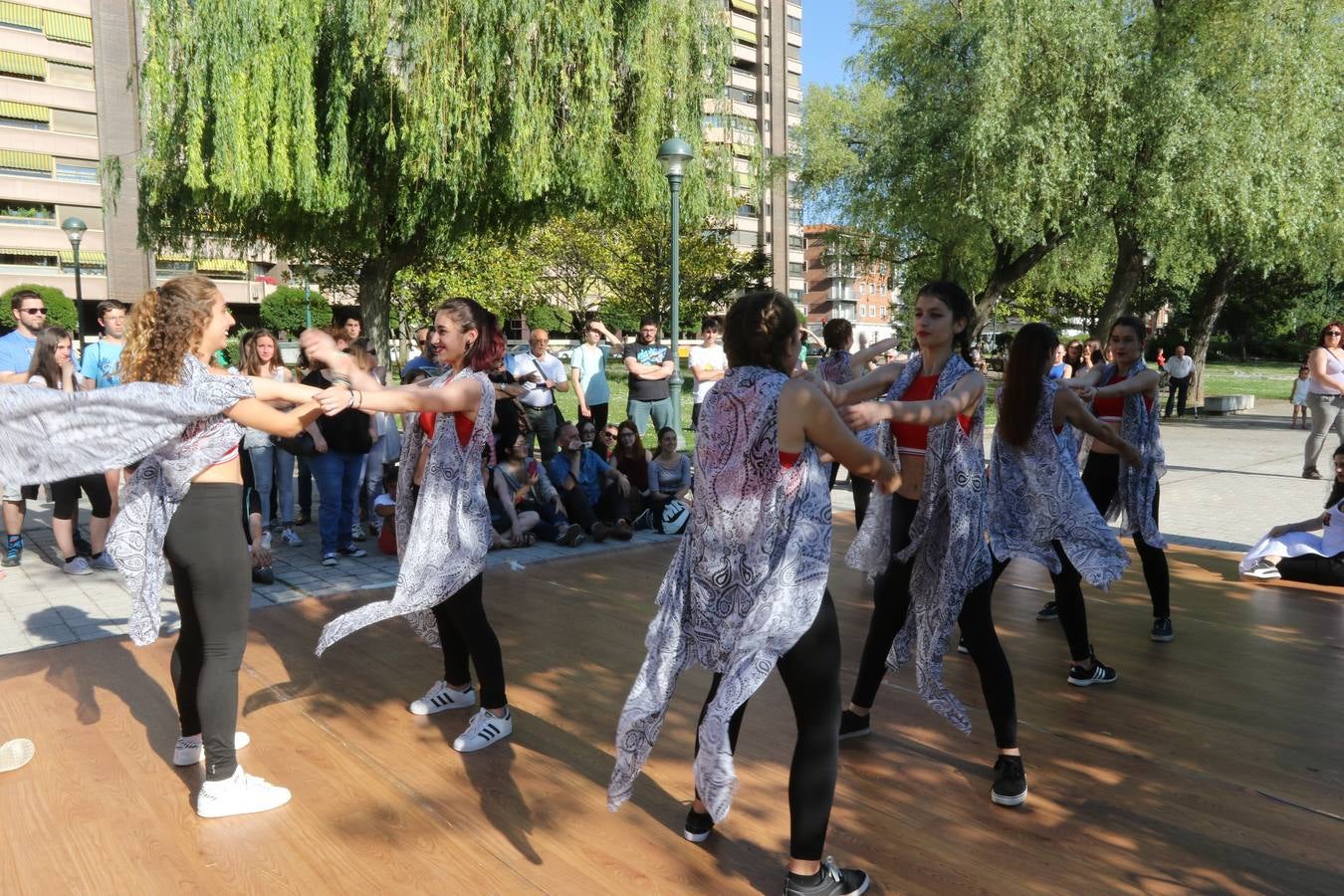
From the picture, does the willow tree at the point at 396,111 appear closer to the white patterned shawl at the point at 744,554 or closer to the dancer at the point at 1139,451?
the dancer at the point at 1139,451

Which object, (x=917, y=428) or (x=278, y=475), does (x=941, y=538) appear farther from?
(x=278, y=475)

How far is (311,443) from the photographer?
7.60 metres

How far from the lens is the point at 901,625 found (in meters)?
3.97

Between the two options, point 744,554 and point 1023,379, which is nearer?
point 744,554

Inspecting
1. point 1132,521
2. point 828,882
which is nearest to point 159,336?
point 828,882

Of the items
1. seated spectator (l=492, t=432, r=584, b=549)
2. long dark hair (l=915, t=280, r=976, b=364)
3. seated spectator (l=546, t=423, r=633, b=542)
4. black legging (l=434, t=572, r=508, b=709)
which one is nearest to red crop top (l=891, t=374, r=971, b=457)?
long dark hair (l=915, t=280, r=976, b=364)

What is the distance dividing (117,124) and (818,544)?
2256 inches

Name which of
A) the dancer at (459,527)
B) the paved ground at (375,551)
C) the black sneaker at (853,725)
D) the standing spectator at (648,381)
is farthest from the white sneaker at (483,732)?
the standing spectator at (648,381)

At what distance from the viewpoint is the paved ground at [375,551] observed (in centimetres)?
609

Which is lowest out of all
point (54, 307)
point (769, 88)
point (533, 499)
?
point (533, 499)

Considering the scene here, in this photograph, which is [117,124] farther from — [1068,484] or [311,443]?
[1068,484]

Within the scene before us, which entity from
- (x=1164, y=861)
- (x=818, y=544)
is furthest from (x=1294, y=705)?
(x=818, y=544)

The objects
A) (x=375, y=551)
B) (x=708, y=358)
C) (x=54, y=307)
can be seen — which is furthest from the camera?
(x=54, y=307)

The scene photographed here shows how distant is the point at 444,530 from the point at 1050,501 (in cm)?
280
